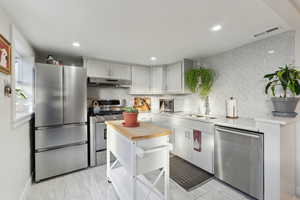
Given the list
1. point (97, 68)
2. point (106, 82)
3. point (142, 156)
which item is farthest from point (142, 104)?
point (142, 156)

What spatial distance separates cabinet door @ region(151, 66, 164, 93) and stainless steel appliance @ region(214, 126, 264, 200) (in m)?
1.96

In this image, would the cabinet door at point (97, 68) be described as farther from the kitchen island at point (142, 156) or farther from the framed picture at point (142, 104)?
the kitchen island at point (142, 156)

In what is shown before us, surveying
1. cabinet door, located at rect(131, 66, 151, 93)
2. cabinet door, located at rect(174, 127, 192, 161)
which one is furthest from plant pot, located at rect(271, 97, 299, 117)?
cabinet door, located at rect(131, 66, 151, 93)

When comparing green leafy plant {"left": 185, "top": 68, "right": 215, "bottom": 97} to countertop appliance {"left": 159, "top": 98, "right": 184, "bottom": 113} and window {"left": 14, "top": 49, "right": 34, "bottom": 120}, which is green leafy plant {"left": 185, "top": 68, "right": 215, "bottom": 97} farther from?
window {"left": 14, "top": 49, "right": 34, "bottom": 120}

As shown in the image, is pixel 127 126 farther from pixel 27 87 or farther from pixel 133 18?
pixel 27 87

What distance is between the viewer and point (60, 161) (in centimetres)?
228

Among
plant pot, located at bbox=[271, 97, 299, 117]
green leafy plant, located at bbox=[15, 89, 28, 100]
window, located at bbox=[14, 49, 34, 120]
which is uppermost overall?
window, located at bbox=[14, 49, 34, 120]

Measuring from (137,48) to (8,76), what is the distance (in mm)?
1802

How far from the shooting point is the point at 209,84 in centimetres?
278

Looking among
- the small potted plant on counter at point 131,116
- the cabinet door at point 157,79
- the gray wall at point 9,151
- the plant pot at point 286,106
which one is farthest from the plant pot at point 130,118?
the cabinet door at point 157,79

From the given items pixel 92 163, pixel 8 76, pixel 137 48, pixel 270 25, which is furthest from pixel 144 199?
pixel 270 25

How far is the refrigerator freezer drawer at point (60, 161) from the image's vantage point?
2.12 metres

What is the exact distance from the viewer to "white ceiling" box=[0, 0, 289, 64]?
128 cm

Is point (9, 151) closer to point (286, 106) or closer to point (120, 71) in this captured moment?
point (120, 71)
